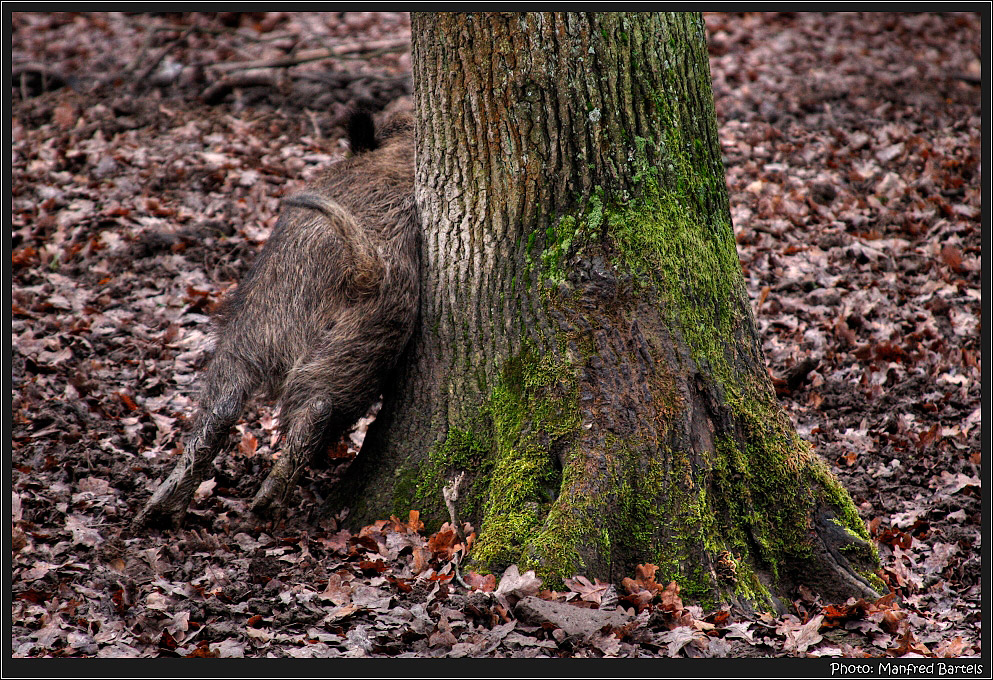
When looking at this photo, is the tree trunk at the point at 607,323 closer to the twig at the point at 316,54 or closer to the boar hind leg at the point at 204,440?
the boar hind leg at the point at 204,440

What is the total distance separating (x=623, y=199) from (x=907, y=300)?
3566 mm

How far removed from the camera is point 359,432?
509 centimetres

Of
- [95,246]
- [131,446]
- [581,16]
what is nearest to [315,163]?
[95,246]

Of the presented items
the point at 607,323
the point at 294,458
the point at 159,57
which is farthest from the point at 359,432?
the point at 159,57

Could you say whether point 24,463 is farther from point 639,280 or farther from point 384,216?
point 639,280

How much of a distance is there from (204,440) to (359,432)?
1.16 m

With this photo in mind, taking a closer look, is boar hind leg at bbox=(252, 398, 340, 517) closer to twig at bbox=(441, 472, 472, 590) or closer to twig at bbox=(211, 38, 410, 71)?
twig at bbox=(441, 472, 472, 590)

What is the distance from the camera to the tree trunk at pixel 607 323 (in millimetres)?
3410

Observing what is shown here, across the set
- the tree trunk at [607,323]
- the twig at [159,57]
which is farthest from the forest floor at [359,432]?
the tree trunk at [607,323]

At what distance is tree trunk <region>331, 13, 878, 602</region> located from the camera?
341 centimetres

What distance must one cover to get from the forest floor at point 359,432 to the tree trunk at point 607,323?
0.23 meters

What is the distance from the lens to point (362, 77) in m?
8.69

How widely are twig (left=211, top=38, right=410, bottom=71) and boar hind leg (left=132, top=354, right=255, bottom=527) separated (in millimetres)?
5406

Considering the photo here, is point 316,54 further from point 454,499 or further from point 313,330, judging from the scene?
point 454,499
